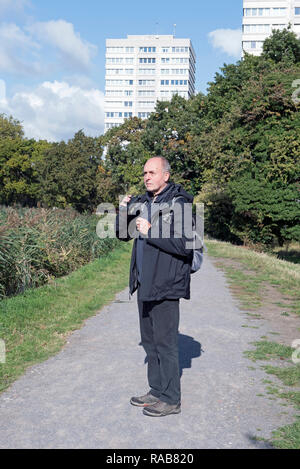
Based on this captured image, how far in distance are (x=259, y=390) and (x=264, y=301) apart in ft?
17.5

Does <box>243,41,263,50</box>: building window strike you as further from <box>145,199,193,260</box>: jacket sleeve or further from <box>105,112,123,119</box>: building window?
<box>145,199,193,260</box>: jacket sleeve

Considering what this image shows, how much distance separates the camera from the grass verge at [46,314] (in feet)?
18.3

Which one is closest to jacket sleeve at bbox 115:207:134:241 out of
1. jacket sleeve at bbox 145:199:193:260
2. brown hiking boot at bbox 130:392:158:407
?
jacket sleeve at bbox 145:199:193:260

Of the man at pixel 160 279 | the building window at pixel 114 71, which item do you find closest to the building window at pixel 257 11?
the building window at pixel 114 71

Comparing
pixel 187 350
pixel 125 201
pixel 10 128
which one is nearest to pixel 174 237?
pixel 125 201

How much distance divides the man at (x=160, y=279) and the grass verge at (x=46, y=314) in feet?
4.74

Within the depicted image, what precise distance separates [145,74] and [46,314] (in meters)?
130

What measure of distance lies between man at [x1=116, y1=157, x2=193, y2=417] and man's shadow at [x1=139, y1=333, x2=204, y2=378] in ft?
3.61

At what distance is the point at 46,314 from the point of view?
302 inches

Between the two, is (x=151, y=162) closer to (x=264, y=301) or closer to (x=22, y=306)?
(x=22, y=306)

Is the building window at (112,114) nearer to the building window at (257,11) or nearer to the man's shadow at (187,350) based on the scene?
the building window at (257,11)

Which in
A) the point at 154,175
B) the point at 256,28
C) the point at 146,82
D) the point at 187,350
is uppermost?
the point at 256,28

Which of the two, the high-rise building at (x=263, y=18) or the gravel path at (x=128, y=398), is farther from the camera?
the high-rise building at (x=263, y=18)

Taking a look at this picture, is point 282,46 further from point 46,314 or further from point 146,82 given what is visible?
point 146,82
